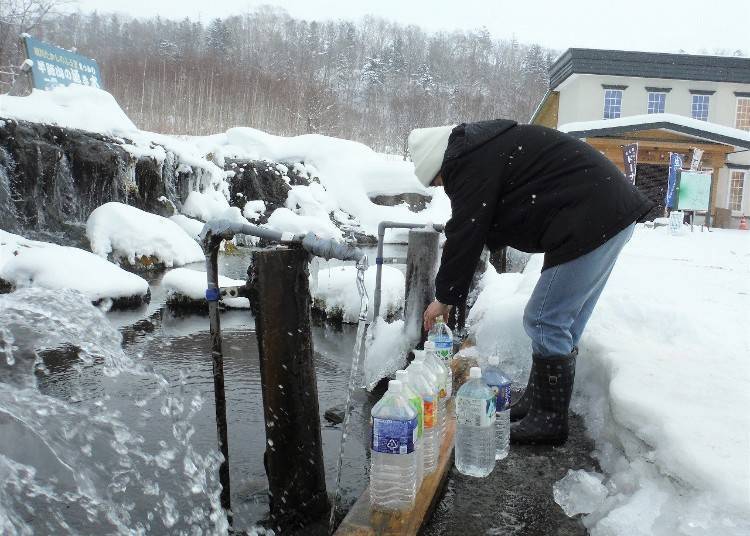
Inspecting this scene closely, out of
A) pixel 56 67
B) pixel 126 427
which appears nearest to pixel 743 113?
pixel 56 67

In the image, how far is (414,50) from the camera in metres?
82.8

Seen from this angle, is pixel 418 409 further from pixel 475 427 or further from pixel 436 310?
pixel 436 310

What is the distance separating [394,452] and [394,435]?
0.07 metres

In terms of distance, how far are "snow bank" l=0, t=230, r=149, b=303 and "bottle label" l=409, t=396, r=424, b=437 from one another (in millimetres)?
7548

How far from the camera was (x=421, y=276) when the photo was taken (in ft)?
16.6

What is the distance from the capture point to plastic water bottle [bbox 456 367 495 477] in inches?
100

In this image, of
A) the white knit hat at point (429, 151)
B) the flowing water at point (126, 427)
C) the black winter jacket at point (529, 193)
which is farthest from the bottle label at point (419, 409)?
the flowing water at point (126, 427)

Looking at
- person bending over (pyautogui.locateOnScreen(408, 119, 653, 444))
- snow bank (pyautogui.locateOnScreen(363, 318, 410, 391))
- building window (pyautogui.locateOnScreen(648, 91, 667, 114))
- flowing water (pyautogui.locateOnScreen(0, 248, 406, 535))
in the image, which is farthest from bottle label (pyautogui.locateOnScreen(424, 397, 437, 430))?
building window (pyautogui.locateOnScreen(648, 91, 667, 114))

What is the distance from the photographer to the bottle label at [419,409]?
2318 millimetres

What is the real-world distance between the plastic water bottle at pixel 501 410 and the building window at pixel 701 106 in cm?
2800

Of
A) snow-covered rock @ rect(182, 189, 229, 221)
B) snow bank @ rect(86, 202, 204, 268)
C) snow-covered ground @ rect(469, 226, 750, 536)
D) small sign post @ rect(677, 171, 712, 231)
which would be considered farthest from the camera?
snow-covered rock @ rect(182, 189, 229, 221)

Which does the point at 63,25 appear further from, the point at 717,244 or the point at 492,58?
the point at 717,244

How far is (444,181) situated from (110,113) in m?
15.6

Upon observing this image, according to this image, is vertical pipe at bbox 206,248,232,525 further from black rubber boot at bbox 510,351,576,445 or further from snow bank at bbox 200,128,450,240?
snow bank at bbox 200,128,450,240
